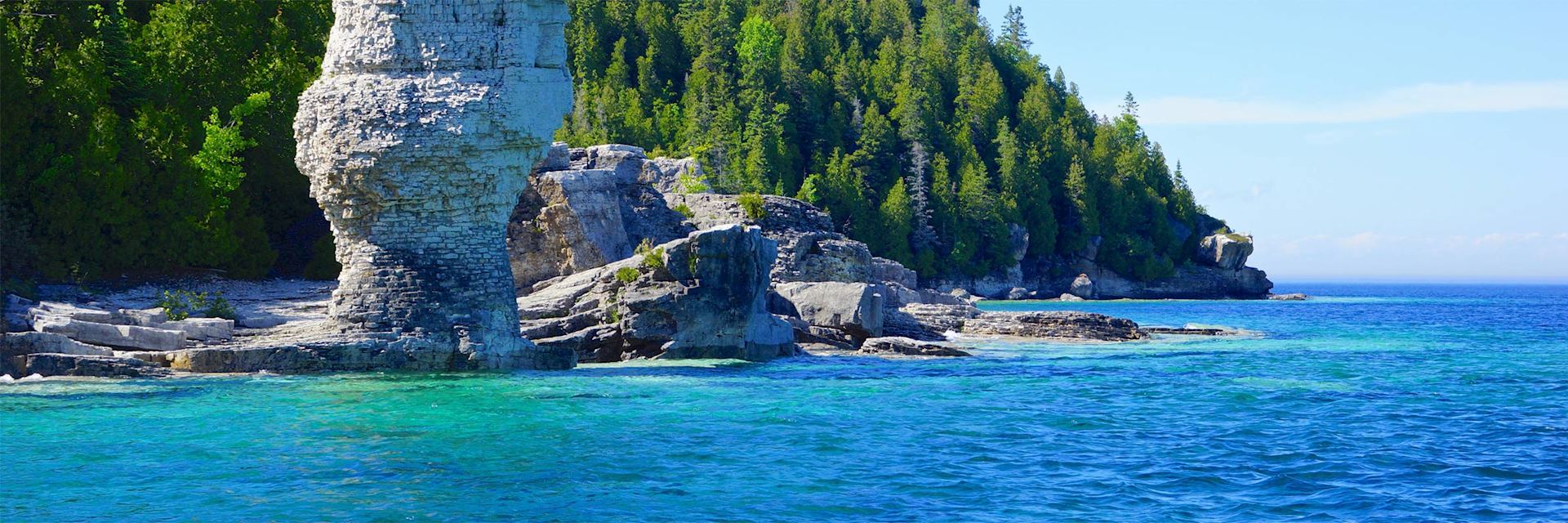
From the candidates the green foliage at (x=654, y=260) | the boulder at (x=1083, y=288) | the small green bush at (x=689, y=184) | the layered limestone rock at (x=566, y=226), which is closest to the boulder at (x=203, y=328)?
the green foliage at (x=654, y=260)

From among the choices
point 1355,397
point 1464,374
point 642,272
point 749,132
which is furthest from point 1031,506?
point 749,132

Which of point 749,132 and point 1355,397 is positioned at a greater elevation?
point 749,132

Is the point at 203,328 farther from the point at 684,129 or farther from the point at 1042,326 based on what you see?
the point at 684,129

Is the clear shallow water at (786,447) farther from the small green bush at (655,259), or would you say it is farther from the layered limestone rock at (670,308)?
the small green bush at (655,259)

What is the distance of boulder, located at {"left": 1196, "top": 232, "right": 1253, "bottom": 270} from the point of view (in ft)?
333

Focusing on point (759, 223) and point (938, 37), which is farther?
point (938, 37)

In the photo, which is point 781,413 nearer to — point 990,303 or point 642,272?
point 642,272

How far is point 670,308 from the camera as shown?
28.2 meters

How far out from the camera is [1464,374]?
3019cm

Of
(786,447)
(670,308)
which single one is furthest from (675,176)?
(786,447)

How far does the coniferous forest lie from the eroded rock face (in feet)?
29.2

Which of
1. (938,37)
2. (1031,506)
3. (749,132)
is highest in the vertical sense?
(938,37)

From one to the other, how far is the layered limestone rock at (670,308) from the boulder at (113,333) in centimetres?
633

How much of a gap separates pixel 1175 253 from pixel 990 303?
3009 cm
